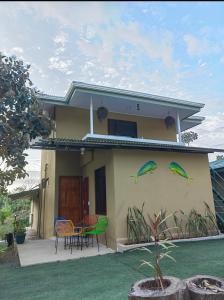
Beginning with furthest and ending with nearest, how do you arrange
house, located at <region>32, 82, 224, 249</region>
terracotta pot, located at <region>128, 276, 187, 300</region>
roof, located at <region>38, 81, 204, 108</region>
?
roof, located at <region>38, 81, 204, 108</region> < house, located at <region>32, 82, 224, 249</region> < terracotta pot, located at <region>128, 276, 187, 300</region>

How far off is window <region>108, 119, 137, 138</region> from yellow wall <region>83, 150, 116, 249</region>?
7.63ft

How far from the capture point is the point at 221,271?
15.3ft

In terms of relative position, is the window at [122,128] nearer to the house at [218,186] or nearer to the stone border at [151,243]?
the house at [218,186]

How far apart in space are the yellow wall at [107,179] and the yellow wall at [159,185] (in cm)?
22

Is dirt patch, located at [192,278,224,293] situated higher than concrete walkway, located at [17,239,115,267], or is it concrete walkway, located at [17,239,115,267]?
dirt patch, located at [192,278,224,293]

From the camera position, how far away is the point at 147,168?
8.44m

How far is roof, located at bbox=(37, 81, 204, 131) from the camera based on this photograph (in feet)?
33.0

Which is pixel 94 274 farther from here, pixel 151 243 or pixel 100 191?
pixel 100 191

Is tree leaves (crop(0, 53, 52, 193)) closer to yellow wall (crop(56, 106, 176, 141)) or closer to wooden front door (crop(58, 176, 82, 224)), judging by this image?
yellow wall (crop(56, 106, 176, 141))

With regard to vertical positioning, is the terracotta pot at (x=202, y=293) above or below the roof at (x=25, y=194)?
below

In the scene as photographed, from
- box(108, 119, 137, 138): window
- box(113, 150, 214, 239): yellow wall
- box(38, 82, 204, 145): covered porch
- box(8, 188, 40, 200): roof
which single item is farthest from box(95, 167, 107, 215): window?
box(8, 188, 40, 200): roof

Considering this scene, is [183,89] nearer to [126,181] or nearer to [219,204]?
[219,204]

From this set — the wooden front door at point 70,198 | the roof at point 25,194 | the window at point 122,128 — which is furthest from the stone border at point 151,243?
the roof at point 25,194

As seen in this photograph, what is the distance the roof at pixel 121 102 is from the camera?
10070 mm
